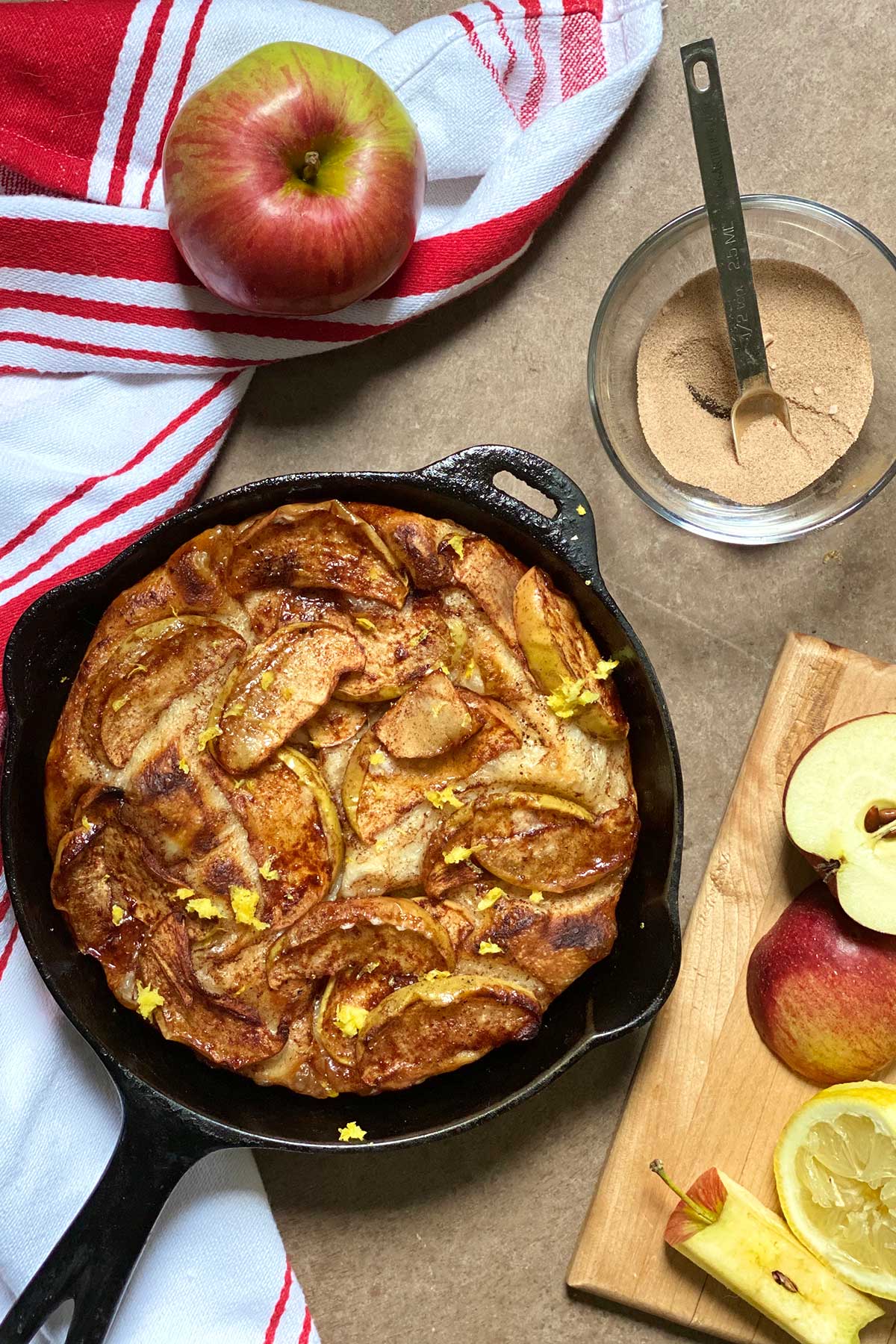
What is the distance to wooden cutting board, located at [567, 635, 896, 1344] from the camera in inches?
96.6

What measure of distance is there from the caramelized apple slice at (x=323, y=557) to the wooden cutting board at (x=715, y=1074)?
92 centimetres

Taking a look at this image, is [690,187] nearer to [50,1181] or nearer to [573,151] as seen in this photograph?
[573,151]

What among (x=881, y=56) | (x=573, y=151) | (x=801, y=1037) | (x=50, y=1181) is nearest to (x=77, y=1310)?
(x=50, y=1181)

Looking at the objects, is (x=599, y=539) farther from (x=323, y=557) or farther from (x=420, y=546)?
(x=323, y=557)

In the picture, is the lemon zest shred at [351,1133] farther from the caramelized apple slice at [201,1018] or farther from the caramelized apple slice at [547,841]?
the caramelized apple slice at [547,841]

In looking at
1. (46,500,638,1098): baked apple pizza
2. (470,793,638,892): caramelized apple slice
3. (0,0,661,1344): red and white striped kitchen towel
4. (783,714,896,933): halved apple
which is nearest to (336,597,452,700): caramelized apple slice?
(46,500,638,1098): baked apple pizza

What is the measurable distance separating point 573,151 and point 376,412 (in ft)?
2.25

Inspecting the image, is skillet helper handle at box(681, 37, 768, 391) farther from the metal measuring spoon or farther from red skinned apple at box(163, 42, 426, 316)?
red skinned apple at box(163, 42, 426, 316)

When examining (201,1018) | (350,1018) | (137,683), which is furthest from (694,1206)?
(137,683)

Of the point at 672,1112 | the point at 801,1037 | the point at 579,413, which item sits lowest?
the point at 672,1112

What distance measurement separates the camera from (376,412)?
2580 mm

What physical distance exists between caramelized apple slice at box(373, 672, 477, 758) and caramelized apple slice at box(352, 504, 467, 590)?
7.1 inches

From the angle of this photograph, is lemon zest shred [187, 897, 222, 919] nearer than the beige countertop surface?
Yes

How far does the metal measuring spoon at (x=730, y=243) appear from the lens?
215 cm
